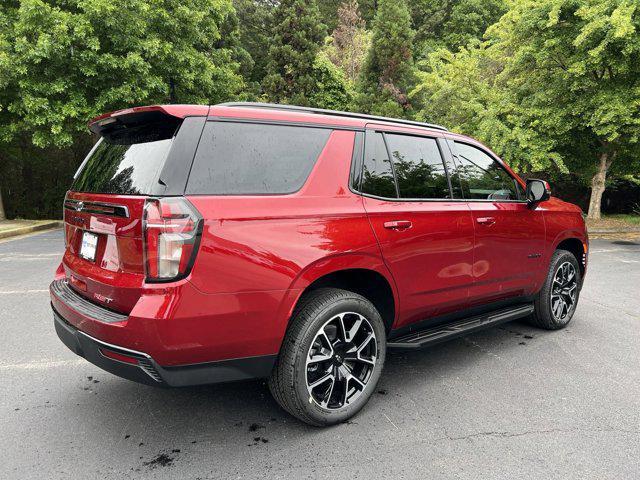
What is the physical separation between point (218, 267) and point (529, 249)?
9.72 ft

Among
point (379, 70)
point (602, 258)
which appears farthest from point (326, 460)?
point (379, 70)

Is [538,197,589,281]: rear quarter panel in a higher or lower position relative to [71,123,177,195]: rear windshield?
lower

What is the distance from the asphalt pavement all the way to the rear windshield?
56.5 inches

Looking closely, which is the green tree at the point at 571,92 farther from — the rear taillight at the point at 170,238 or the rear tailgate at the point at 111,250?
the rear tailgate at the point at 111,250

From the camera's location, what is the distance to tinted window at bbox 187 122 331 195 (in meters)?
2.28

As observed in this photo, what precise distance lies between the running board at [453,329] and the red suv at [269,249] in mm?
20

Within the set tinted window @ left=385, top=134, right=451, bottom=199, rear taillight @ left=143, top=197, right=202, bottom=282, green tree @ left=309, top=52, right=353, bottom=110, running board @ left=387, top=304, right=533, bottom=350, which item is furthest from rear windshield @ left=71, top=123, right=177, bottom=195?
green tree @ left=309, top=52, right=353, bottom=110

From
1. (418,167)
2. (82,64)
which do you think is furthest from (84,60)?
(418,167)

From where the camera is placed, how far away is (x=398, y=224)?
2902 millimetres

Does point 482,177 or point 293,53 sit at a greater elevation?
point 293,53

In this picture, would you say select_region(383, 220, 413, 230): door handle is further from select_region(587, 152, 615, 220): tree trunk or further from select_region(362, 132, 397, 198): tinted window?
select_region(587, 152, 615, 220): tree trunk

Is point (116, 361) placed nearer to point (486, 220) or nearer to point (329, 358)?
point (329, 358)

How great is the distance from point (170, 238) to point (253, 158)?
2.15 ft

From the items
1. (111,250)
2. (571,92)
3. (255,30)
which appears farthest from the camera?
(255,30)
